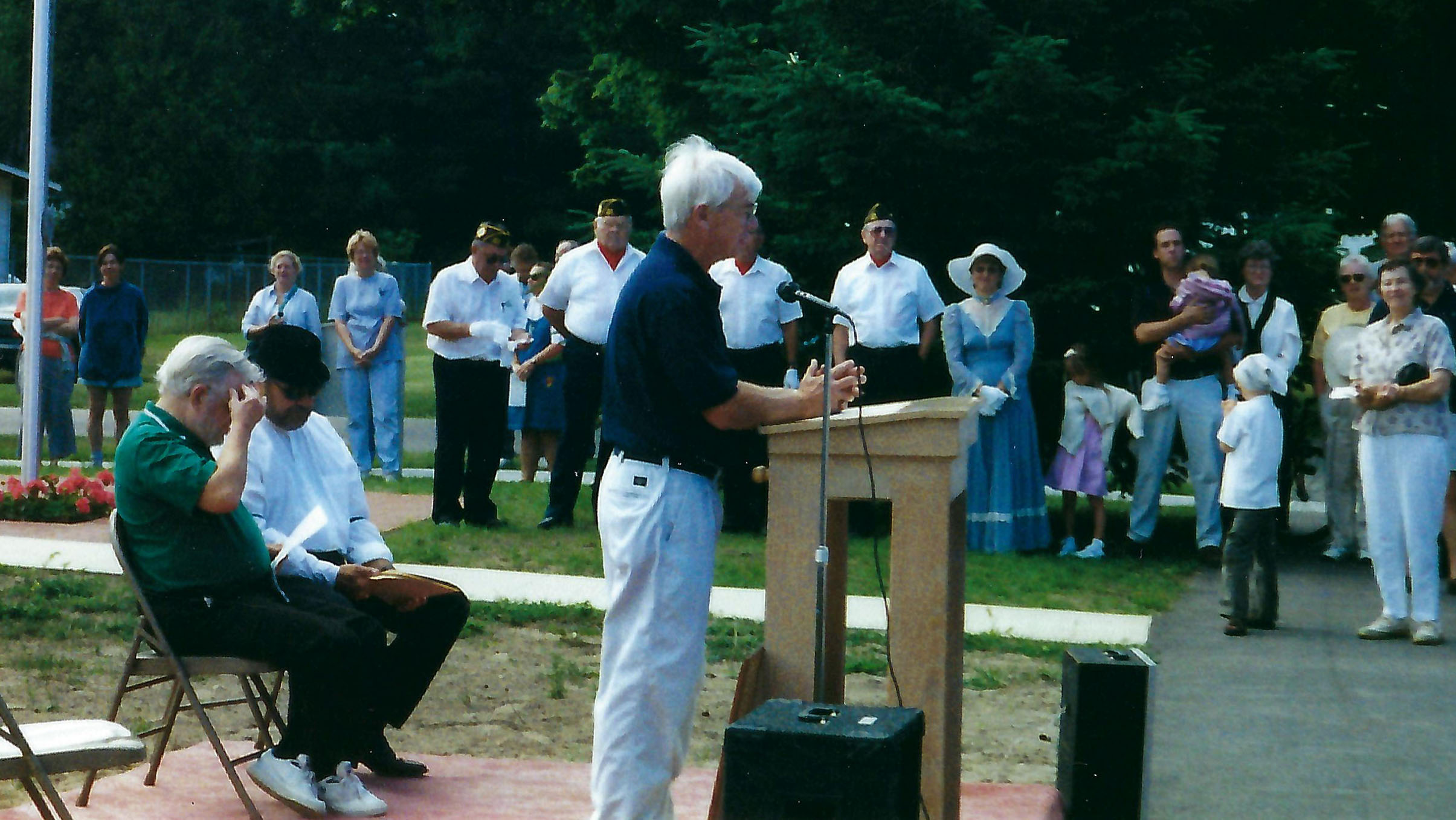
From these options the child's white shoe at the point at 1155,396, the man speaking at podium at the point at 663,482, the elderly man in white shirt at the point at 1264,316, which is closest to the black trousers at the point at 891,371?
the child's white shoe at the point at 1155,396

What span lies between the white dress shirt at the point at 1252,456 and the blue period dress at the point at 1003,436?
7.66ft

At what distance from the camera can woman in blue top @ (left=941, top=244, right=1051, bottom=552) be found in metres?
11.2

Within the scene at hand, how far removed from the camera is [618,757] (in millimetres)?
4750

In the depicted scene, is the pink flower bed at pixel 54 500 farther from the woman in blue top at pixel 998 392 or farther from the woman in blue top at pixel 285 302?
the woman in blue top at pixel 998 392

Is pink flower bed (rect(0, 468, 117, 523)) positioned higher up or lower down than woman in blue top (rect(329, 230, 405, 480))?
lower down

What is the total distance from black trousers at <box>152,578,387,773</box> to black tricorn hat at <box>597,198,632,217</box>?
596cm

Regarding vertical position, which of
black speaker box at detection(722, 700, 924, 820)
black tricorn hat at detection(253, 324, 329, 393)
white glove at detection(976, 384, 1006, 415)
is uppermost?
black tricorn hat at detection(253, 324, 329, 393)

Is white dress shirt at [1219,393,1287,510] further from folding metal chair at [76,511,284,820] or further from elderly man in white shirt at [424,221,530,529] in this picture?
folding metal chair at [76,511,284,820]

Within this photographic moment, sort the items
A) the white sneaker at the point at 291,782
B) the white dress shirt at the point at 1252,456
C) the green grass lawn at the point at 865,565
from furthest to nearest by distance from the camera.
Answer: the green grass lawn at the point at 865,565 < the white dress shirt at the point at 1252,456 < the white sneaker at the point at 291,782

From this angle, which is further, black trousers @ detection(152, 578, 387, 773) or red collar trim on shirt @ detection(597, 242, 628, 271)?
red collar trim on shirt @ detection(597, 242, 628, 271)

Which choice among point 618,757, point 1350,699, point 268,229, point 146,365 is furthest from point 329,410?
point 268,229

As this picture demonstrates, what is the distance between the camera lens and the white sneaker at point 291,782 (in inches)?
210

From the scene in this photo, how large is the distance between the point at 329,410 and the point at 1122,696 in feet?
61.5

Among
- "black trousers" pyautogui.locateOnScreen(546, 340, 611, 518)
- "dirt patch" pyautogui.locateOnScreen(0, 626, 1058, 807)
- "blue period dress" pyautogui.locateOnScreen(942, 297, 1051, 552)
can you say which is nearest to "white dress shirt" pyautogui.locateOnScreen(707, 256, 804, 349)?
"black trousers" pyautogui.locateOnScreen(546, 340, 611, 518)
